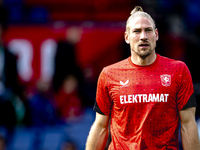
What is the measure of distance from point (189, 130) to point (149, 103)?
47 centimetres

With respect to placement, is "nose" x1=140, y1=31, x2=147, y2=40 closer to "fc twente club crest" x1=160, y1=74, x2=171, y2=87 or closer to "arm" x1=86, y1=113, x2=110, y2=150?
"fc twente club crest" x1=160, y1=74, x2=171, y2=87

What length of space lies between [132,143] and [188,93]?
737 mm

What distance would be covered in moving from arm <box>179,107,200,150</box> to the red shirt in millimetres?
69

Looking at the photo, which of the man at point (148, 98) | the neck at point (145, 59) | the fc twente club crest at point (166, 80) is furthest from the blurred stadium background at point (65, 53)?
the fc twente club crest at point (166, 80)

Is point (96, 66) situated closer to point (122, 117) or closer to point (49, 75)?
point (49, 75)

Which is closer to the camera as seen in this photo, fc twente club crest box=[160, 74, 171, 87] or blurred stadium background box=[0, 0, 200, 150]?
fc twente club crest box=[160, 74, 171, 87]

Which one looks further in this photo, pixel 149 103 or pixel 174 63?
pixel 174 63

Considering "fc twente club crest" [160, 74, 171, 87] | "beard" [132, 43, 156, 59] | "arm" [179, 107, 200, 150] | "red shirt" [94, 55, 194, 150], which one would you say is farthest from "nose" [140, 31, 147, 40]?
"arm" [179, 107, 200, 150]

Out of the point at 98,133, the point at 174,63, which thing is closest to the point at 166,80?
the point at 174,63

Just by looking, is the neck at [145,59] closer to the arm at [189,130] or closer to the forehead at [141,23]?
the forehead at [141,23]

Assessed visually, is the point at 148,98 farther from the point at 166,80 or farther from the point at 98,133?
the point at 98,133

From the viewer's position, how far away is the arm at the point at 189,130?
3.40 meters

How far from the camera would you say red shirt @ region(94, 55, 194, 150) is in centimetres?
342

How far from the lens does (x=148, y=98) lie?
11.3 feet
